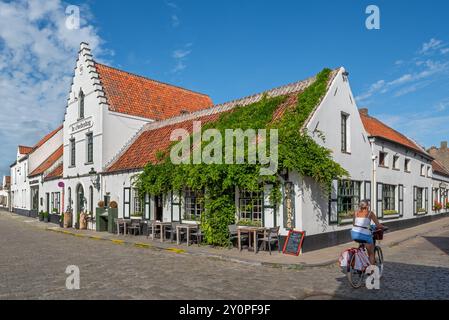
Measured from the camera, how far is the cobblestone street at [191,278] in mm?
7270

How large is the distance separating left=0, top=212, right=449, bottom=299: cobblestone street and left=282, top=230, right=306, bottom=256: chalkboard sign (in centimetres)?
160

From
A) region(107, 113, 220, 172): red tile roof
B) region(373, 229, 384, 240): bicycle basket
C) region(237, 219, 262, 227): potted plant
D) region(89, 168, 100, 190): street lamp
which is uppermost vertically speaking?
region(107, 113, 220, 172): red tile roof

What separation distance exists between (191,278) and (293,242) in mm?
4213

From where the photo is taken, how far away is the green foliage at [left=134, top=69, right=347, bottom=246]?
12.1 metres

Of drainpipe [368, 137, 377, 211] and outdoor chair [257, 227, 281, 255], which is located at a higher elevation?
drainpipe [368, 137, 377, 211]

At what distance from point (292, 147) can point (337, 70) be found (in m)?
4.62

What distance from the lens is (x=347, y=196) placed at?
49.2 feet

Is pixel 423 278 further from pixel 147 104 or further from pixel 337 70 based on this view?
pixel 147 104

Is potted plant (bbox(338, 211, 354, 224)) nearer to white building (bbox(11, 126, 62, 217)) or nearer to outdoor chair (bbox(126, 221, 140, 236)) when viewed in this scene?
outdoor chair (bbox(126, 221, 140, 236))

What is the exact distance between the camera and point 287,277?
884cm

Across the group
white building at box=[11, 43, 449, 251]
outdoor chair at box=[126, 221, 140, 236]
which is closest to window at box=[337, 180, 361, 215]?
white building at box=[11, 43, 449, 251]

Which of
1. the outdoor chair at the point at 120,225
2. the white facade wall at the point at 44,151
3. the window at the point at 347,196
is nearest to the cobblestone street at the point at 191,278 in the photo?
the window at the point at 347,196

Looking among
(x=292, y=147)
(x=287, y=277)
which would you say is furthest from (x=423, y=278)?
(x=292, y=147)
